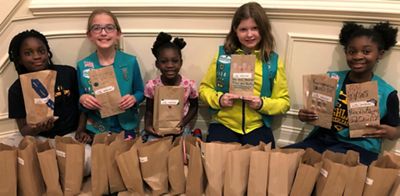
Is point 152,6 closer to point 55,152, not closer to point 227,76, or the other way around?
point 227,76

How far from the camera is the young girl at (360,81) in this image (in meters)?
1.84

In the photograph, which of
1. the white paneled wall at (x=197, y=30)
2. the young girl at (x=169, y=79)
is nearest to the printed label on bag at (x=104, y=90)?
the young girl at (x=169, y=79)

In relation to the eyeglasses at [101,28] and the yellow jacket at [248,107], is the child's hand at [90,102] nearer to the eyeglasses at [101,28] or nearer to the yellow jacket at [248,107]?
the eyeglasses at [101,28]

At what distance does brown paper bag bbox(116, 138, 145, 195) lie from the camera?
1.75 m

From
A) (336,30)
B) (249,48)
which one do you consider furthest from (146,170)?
(336,30)

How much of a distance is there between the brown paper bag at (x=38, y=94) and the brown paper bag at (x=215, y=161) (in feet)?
2.91

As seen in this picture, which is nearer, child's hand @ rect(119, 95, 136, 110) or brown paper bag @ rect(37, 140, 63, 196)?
brown paper bag @ rect(37, 140, 63, 196)

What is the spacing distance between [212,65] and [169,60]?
11.3 inches

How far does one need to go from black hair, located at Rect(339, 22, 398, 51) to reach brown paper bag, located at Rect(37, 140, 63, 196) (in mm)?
1582

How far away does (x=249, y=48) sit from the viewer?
6.93ft

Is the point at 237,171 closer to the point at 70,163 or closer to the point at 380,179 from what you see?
the point at 380,179

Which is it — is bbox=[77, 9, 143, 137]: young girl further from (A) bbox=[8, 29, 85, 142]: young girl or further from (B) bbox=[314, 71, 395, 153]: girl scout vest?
(B) bbox=[314, 71, 395, 153]: girl scout vest

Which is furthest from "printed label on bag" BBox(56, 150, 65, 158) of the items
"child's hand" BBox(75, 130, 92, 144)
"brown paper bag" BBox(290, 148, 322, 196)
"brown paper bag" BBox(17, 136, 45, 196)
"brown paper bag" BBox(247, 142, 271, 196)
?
"brown paper bag" BBox(290, 148, 322, 196)

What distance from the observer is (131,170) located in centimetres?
177
